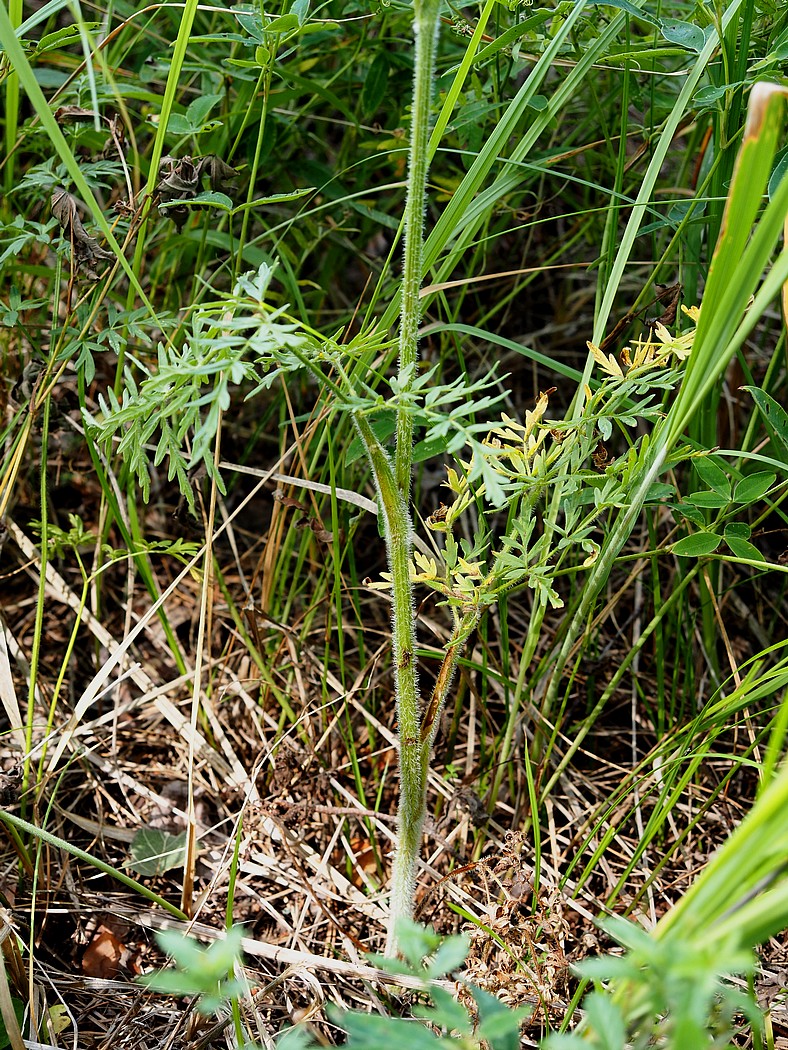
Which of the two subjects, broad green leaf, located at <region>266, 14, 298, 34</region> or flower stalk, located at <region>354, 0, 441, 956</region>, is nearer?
flower stalk, located at <region>354, 0, 441, 956</region>

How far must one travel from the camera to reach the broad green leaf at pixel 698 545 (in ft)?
4.37

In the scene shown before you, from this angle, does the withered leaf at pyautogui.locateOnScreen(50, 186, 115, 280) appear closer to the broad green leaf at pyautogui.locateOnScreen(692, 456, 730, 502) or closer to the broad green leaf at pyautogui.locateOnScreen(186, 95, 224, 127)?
the broad green leaf at pyautogui.locateOnScreen(186, 95, 224, 127)

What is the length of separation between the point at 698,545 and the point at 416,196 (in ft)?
2.32

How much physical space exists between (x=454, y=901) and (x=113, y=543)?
111cm

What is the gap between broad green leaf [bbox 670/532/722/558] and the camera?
1.33m

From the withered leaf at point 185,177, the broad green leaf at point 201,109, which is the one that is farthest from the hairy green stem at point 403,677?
the broad green leaf at point 201,109

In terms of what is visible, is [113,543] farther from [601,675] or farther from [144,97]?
[601,675]

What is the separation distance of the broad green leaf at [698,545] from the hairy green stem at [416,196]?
0.49 m

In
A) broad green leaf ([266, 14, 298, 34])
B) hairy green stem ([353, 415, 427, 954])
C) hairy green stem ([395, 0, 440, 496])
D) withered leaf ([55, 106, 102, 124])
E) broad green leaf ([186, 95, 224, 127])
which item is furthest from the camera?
broad green leaf ([186, 95, 224, 127])

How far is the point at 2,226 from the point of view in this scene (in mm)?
1456

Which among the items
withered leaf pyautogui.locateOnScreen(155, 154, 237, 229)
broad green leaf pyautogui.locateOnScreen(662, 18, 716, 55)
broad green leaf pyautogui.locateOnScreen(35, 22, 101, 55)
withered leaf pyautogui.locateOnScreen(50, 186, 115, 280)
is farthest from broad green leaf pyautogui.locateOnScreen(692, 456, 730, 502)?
broad green leaf pyautogui.locateOnScreen(35, 22, 101, 55)

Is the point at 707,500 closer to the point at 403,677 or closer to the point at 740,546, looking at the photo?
the point at 740,546

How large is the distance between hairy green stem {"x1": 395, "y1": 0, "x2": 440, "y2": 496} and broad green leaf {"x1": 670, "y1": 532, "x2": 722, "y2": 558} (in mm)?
492

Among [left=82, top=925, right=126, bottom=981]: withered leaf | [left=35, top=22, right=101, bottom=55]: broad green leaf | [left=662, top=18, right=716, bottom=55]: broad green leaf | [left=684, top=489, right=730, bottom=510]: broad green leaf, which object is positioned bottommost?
[left=82, top=925, right=126, bottom=981]: withered leaf
